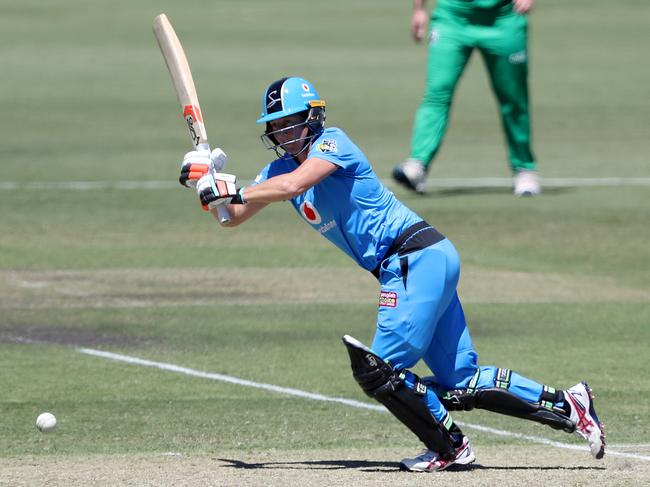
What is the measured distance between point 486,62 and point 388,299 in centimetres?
940

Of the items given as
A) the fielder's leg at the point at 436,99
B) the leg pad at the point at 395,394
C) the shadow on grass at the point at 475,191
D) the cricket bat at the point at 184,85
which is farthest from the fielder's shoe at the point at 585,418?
the shadow on grass at the point at 475,191

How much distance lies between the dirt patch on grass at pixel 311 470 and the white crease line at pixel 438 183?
9.49m

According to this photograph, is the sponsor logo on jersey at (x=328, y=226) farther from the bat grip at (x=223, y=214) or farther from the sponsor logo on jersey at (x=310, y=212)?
the bat grip at (x=223, y=214)

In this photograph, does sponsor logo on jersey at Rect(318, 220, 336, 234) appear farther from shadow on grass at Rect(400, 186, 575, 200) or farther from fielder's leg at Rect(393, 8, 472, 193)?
shadow on grass at Rect(400, 186, 575, 200)

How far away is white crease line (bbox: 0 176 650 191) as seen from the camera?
1780 centimetres

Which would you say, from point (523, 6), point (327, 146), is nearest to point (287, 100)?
point (327, 146)

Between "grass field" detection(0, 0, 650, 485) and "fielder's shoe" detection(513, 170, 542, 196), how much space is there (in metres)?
0.13

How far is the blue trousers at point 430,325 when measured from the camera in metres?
7.81

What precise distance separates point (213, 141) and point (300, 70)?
806 centimetres

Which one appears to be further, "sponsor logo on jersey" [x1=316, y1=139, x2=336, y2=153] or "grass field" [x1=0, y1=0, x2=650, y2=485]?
"grass field" [x1=0, y1=0, x2=650, y2=485]

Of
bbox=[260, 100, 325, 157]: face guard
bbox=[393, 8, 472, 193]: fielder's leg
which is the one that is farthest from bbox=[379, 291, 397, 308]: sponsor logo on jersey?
bbox=[393, 8, 472, 193]: fielder's leg

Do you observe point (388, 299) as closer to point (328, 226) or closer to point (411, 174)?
point (328, 226)

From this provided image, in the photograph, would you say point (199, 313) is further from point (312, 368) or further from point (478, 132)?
point (478, 132)

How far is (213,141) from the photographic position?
68.3 feet
